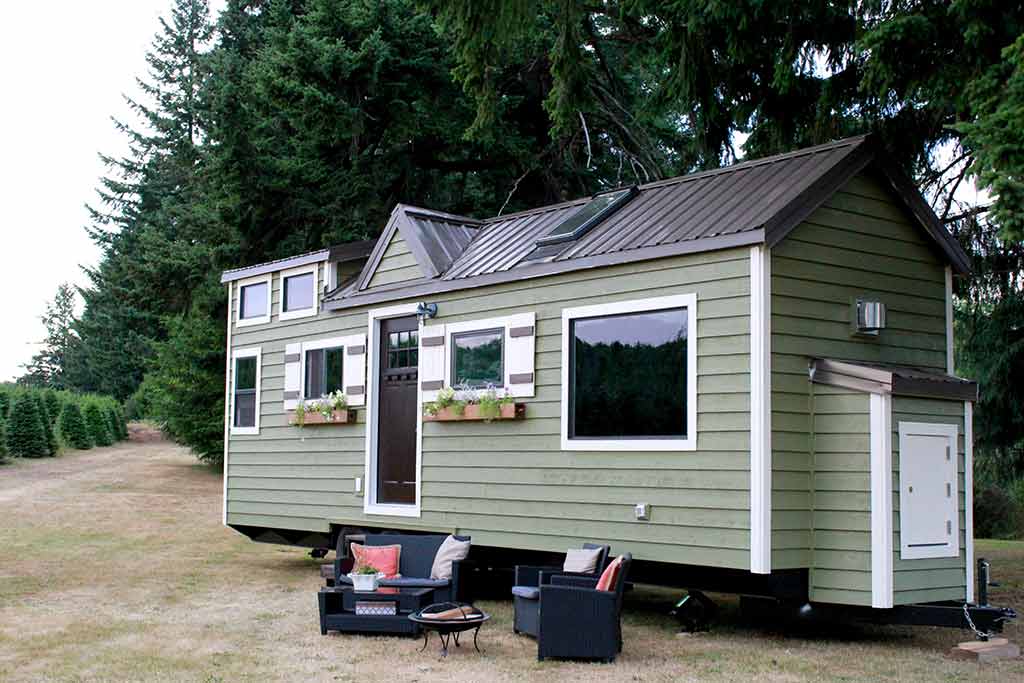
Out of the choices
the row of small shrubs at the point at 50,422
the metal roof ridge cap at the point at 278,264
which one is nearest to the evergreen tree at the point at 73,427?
the row of small shrubs at the point at 50,422

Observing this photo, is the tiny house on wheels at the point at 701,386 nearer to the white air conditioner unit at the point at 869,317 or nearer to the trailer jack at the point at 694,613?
the white air conditioner unit at the point at 869,317

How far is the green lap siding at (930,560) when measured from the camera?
8.20m

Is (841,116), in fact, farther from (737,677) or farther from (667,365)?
(737,677)

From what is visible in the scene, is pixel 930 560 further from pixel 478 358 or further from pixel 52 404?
pixel 52 404

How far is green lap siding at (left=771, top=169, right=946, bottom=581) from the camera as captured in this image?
8.31m

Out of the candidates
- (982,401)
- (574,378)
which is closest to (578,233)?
(574,378)

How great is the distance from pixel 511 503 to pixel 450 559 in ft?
2.76

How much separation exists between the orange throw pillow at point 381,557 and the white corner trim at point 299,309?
13.0 ft

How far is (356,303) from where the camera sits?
1243 cm

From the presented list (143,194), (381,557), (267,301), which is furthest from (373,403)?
(143,194)

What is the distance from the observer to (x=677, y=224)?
30.6ft

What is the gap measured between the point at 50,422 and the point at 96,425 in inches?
147

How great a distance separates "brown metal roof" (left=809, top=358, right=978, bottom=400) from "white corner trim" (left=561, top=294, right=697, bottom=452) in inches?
37.5

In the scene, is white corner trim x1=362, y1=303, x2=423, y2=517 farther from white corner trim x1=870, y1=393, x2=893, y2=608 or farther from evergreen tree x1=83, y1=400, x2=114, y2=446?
evergreen tree x1=83, y1=400, x2=114, y2=446
